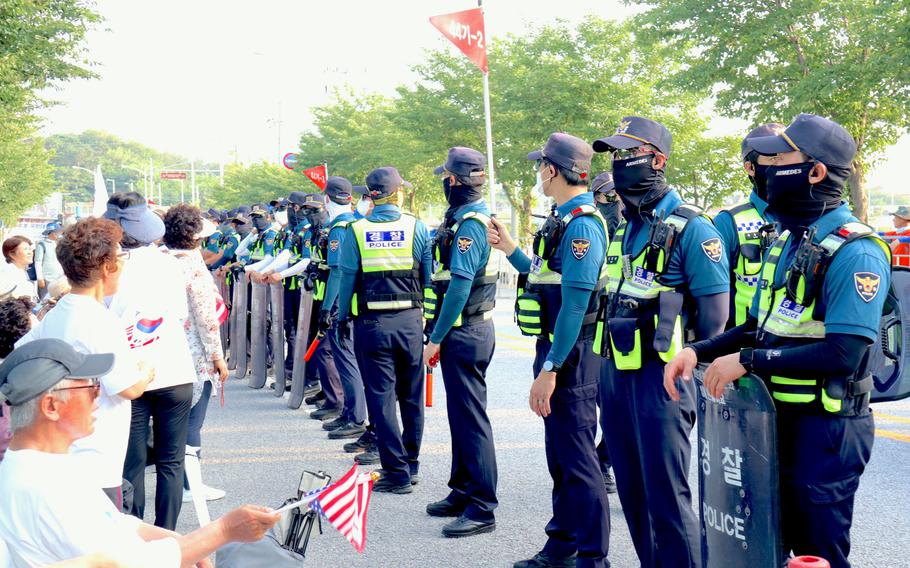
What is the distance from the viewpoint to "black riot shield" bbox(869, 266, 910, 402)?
3420 mm

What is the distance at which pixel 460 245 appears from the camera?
19.0 feet

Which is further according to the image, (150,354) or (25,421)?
(150,354)

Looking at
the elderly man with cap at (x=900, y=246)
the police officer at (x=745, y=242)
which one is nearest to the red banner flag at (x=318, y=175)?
the elderly man with cap at (x=900, y=246)

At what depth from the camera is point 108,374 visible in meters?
4.04

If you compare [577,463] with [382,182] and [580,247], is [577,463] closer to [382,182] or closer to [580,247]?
[580,247]

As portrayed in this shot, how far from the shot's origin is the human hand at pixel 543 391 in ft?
15.3

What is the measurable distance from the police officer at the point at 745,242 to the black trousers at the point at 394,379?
2.35 meters

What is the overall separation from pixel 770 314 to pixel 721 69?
22.6m

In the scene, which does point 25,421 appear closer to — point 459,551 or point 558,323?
point 558,323

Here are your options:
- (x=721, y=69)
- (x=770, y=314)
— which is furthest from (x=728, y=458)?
(x=721, y=69)

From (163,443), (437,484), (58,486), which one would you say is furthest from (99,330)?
(437,484)

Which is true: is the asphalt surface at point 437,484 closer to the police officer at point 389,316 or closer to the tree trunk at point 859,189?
the police officer at point 389,316

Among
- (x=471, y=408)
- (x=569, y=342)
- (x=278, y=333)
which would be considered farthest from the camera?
(x=278, y=333)

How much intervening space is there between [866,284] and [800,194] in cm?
44
